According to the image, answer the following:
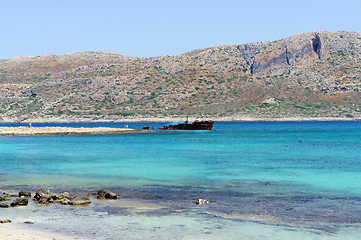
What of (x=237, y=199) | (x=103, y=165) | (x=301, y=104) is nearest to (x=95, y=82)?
(x=301, y=104)

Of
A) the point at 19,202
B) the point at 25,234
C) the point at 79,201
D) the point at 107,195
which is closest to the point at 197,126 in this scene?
the point at 107,195

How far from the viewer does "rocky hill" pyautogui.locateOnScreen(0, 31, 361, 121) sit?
162 m

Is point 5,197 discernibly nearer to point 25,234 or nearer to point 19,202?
point 19,202

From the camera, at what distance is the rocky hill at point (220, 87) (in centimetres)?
16238

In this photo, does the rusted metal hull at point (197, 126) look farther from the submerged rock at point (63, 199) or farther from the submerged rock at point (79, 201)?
the submerged rock at point (79, 201)

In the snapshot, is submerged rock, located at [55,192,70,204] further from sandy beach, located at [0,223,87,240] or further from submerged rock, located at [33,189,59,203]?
sandy beach, located at [0,223,87,240]

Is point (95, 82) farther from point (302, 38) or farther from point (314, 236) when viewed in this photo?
point (314, 236)

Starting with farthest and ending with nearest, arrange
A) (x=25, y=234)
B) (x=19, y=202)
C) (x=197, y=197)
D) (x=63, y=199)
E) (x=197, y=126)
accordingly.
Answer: (x=197, y=126), (x=197, y=197), (x=63, y=199), (x=19, y=202), (x=25, y=234)

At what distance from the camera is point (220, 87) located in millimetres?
173000

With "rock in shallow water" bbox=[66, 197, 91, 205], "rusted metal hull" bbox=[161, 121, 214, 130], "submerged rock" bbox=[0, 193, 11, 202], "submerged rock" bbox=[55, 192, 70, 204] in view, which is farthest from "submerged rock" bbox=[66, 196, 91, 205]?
"rusted metal hull" bbox=[161, 121, 214, 130]

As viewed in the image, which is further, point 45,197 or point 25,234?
point 45,197

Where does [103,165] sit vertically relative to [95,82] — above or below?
below

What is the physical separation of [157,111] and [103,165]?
399 feet

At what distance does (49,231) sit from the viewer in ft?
57.1
